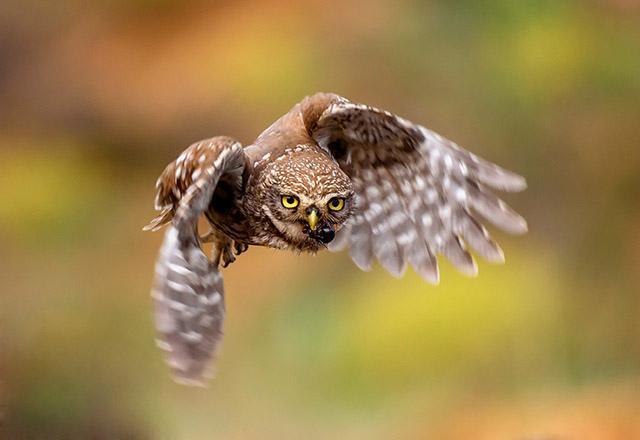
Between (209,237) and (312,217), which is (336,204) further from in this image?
(209,237)

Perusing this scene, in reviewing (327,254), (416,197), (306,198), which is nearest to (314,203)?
(306,198)

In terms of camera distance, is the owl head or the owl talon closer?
the owl head

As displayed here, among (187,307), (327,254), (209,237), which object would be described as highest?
(327,254)

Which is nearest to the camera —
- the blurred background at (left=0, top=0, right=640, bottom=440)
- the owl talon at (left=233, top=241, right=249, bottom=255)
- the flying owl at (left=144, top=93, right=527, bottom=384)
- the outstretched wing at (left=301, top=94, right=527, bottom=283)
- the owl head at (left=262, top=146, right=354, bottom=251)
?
the flying owl at (left=144, top=93, right=527, bottom=384)

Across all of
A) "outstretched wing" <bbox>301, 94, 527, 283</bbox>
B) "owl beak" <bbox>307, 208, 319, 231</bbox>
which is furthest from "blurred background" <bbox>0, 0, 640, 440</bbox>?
"owl beak" <bbox>307, 208, 319, 231</bbox>

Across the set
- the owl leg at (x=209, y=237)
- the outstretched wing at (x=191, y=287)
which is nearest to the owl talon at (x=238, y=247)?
the owl leg at (x=209, y=237)

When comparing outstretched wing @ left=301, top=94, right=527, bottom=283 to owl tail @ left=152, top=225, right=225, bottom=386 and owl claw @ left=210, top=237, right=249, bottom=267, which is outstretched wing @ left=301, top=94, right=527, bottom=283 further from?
owl tail @ left=152, top=225, right=225, bottom=386
